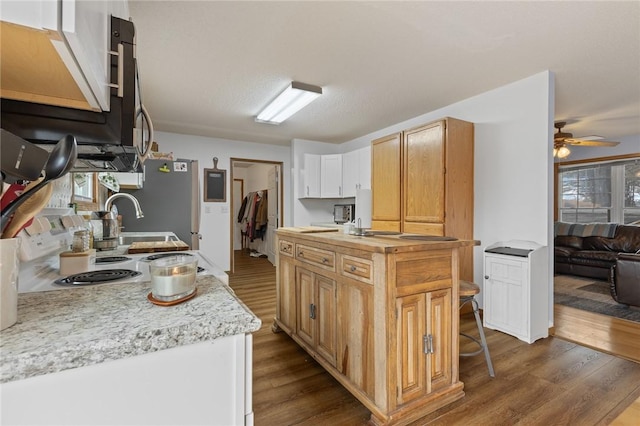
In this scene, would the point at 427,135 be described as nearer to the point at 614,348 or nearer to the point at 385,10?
the point at 385,10

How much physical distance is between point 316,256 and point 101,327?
149 cm

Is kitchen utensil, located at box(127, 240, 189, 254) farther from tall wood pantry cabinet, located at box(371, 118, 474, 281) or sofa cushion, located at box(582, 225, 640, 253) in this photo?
sofa cushion, located at box(582, 225, 640, 253)

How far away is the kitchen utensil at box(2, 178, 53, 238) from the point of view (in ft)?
1.92

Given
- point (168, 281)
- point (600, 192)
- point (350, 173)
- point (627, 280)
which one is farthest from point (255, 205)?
point (600, 192)

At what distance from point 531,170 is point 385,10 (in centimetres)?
205

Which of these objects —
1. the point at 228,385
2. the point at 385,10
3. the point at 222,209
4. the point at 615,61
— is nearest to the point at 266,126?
the point at 222,209

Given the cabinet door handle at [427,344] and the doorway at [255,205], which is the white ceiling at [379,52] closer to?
the cabinet door handle at [427,344]

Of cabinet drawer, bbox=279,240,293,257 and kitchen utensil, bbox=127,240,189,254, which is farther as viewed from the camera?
cabinet drawer, bbox=279,240,293,257

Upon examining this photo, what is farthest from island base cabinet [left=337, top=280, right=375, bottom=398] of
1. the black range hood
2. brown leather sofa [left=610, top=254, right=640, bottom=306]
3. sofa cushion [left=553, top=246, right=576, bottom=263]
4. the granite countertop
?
sofa cushion [left=553, top=246, right=576, bottom=263]

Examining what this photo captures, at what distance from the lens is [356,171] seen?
483 centimetres

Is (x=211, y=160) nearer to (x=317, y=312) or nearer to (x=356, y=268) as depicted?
(x=317, y=312)

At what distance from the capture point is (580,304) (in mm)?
3469

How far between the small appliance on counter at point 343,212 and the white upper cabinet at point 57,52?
166 inches

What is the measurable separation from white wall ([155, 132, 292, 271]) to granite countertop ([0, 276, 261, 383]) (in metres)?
4.32
